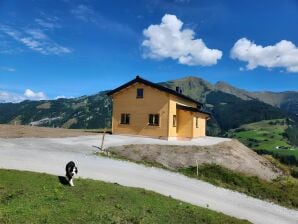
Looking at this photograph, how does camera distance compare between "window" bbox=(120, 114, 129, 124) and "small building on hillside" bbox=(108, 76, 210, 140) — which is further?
"window" bbox=(120, 114, 129, 124)

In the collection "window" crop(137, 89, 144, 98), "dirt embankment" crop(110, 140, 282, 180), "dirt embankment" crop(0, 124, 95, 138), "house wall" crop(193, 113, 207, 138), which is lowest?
"dirt embankment" crop(110, 140, 282, 180)

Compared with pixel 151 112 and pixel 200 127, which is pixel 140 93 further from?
pixel 200 127

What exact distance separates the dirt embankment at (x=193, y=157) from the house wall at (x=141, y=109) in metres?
10.3

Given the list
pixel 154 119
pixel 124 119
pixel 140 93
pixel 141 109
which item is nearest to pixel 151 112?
pixel 154 119

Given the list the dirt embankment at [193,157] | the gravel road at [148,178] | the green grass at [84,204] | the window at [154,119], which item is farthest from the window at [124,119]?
the green grass at [84,204]

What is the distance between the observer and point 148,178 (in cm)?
2759

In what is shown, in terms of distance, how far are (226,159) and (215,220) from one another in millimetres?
17619

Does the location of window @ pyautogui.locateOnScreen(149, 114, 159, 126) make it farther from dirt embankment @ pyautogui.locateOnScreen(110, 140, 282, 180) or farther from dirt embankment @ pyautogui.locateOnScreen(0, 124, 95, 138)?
dirt embankment @ pyautogui.locateOnScreen(110, 140, 282, 180)

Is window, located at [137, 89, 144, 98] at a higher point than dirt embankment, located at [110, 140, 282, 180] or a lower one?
higher

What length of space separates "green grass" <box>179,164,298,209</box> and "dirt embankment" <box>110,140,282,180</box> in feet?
4.59

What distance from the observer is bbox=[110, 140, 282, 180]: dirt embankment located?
34469mm

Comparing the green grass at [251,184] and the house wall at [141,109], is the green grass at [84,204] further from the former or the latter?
the house wall at [141,109]

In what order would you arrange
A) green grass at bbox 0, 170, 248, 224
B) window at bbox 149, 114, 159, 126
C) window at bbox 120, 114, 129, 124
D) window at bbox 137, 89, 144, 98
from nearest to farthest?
green grass at bbox 0, 170, 248, 224 → window at bbox 149, 114, 159, 126 → window at bbox 137, 89, 144, 98 → window at bbox 120, 114, 129, 124

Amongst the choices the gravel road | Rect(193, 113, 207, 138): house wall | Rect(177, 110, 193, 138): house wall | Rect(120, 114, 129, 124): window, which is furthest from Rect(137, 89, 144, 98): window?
the gravel road
